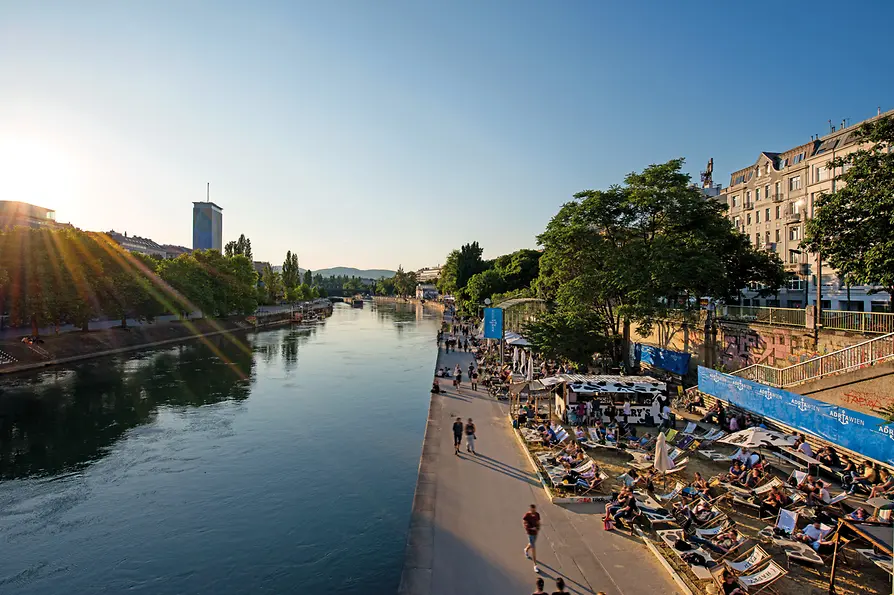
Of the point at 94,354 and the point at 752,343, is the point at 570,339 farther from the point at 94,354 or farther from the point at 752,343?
the point at 94,354

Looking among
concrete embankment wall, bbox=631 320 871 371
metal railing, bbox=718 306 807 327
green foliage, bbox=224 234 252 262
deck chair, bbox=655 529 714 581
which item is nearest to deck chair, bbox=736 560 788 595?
deck chair, bbox=655 529 714 581

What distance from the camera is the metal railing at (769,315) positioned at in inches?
968

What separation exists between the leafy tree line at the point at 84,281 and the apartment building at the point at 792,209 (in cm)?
6454

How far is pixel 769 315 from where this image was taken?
87.4ft

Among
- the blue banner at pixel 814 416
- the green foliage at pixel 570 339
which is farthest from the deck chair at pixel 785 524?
→ the green foliage at pixel 570 339

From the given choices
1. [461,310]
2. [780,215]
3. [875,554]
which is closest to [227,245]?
[461,310]

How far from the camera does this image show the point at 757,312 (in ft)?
92.2

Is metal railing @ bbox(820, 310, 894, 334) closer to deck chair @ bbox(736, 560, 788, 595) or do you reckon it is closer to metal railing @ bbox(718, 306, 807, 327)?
metal railing @ bbox(718, 306, 807, 327)

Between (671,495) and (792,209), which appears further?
(792,209)

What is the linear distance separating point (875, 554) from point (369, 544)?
1288 centimetres

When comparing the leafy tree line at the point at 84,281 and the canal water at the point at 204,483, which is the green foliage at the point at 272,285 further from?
the canal water at the point at 204,483

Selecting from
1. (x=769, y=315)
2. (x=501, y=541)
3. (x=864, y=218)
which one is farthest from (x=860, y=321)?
(x=501, y=541)

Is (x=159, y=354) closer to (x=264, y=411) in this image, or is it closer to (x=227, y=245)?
(x=264, y=411)

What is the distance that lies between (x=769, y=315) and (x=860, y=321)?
5.72 m
